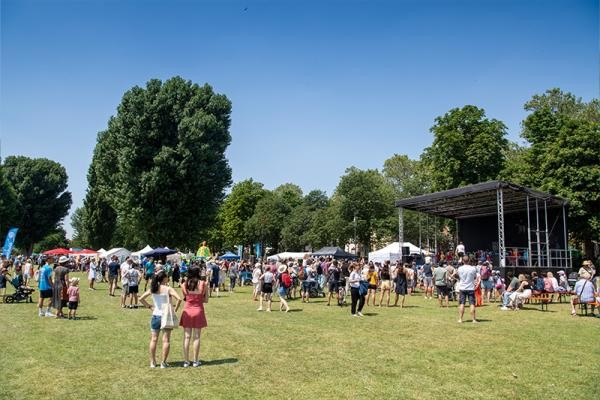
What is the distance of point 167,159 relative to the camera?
32.6 meters

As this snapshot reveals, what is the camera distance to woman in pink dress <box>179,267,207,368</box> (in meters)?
7.83

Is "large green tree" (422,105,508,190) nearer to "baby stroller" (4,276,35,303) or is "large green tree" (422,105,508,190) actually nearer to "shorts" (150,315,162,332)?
"baby stroller" (4,276,35,303)

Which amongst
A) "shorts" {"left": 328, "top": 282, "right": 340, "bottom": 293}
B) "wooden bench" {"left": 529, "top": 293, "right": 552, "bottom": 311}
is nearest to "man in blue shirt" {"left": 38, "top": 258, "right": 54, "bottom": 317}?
"shorts" {"left": 328, "top": 282, "right": 340, "bottom": 293}

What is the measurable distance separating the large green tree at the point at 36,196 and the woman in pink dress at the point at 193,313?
56.5 metres

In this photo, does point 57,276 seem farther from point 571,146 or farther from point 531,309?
point 571,146

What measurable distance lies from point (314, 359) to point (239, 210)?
70.1 metres

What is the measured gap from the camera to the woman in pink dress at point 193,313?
7.83 meters

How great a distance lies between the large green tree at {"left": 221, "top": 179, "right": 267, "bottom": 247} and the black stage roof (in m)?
46.3

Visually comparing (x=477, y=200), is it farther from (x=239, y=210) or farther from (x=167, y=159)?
(x=239, y=210)

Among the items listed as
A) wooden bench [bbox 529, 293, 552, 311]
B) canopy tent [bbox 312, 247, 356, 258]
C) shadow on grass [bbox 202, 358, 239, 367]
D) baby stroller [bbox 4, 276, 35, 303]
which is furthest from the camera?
canopy tent [bbox 312, 247, 356, 258]

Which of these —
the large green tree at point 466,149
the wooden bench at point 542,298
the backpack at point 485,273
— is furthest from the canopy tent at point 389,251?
the wooden bench at point 542,298

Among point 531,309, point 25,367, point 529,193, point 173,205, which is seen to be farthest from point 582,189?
point 25,367

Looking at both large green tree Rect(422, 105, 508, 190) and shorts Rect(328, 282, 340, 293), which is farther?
large green tree Rect(422, 105, 508, 190)

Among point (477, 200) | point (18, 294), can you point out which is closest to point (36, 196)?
point (18, 294)
